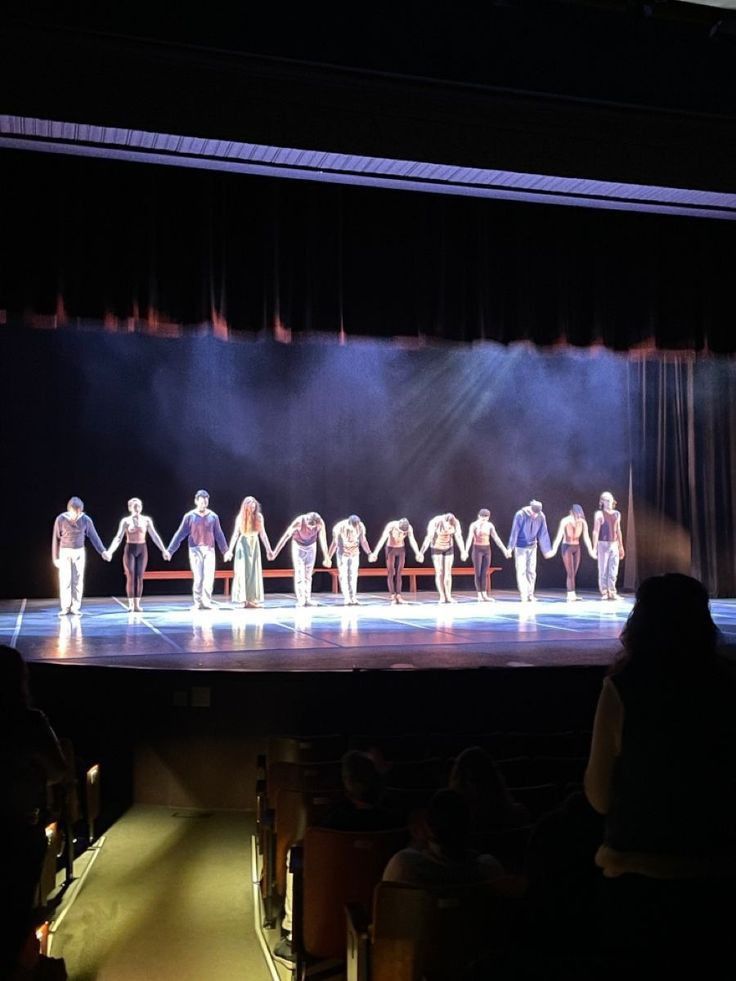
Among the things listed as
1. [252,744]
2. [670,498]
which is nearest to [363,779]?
[252,744]

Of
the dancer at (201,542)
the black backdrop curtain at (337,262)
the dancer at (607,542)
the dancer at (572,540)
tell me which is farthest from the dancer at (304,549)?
the black backdrop curtain at (337,262)

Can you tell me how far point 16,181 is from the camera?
803 centimetres

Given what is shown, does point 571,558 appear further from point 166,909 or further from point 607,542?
point 166,909

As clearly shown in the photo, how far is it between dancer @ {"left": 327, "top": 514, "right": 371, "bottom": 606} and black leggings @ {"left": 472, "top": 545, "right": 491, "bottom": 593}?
72.5 inches

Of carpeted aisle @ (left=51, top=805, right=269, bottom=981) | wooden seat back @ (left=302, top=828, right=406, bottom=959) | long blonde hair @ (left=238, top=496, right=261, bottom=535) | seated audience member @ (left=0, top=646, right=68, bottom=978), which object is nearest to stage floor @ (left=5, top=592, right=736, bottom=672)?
long blonde hair @ (left=238, top=496, right=261, bottom=535)

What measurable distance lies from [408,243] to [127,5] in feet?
11.0

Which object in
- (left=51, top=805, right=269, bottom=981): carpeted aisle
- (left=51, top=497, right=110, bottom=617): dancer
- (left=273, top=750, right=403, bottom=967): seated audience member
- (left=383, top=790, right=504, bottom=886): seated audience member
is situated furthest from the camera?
(left=51, top=497, right=110, bottom=617): dancer

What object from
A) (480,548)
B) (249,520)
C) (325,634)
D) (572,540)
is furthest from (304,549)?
(572,540)

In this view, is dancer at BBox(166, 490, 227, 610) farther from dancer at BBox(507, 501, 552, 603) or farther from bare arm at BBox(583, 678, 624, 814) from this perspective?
bare arm at BBox(583, 678, 624, 814)

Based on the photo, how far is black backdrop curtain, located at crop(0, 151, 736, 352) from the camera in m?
8.18

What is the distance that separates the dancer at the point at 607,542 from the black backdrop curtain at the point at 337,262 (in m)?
4.96

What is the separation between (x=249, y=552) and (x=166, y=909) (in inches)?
355

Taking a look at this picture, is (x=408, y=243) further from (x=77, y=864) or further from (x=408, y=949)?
(x=408, y=949)

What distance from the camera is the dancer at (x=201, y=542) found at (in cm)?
1267
